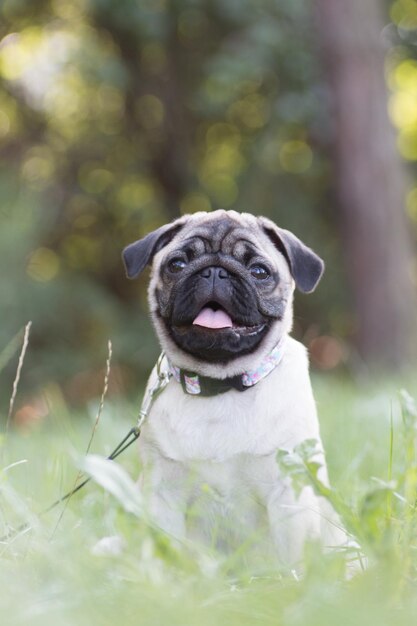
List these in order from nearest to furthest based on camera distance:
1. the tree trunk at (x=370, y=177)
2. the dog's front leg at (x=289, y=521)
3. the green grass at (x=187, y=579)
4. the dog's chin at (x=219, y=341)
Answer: the green grass at (x=187, y=579) → the dog's front leg at (x=289, y=521) → the dog's chin at (x=219, y=341) → the tree trunk at (x=370, y=177)

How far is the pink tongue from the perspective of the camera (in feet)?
12.0

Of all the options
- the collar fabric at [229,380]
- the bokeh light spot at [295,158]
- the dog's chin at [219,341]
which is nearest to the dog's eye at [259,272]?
the dog's chin at [219,341]

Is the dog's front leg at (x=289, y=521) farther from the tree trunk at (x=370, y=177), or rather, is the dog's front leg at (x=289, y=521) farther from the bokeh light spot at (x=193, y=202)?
the bokeh light spot at (x=193, y=202)

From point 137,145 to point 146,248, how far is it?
13.4m

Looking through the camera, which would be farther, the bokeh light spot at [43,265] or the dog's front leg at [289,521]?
the bokeh light spot at [43,265]

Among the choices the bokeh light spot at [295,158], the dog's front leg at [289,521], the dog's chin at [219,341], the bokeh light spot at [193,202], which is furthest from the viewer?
the bokeh light spot at [193,202]

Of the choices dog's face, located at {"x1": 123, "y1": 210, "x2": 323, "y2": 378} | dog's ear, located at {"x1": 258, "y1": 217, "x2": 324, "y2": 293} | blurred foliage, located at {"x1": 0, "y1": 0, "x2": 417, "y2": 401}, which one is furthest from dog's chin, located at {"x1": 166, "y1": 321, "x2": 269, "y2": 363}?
blurred foliage, located at {"x1": 0, "y1": 0, "x2": 417, "y2": 401}

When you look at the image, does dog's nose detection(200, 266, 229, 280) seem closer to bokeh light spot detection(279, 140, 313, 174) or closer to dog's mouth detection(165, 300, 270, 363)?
dog's mouth detection(165, 300, 270, 363)

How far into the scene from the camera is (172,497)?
341 centimetres

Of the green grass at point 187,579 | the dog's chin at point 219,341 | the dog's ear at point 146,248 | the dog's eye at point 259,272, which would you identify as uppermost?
the dog's ear at point 146,248

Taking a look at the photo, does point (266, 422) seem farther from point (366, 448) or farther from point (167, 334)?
point (366, 448)

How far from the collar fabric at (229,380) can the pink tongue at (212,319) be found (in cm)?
22

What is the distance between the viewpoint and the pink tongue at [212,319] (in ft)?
12.0

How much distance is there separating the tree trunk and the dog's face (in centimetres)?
763
